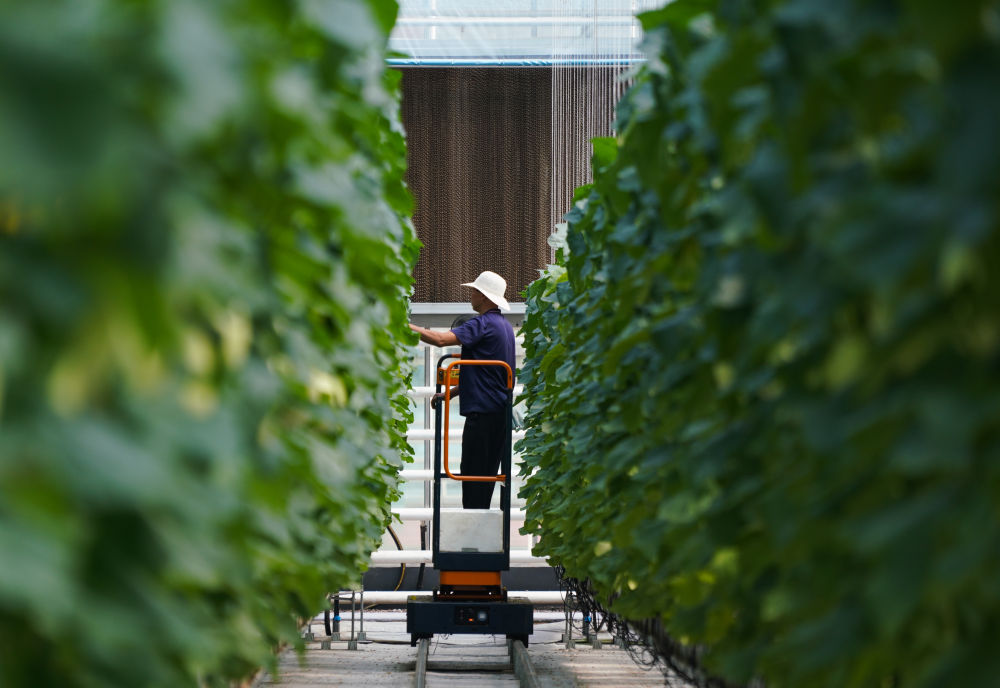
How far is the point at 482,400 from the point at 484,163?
2930 millimetres

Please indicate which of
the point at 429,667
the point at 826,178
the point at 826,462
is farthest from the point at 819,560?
the point at 429,667

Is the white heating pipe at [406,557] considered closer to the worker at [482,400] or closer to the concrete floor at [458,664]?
the concrete floor at [458,664]

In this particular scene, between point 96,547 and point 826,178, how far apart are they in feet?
2.44

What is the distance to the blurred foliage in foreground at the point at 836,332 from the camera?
886 mm

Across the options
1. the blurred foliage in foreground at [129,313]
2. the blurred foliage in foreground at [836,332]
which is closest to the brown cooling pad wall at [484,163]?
the blurred foliage in foreground at [836,332]

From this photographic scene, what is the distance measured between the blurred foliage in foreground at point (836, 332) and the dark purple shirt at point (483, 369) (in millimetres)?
4852

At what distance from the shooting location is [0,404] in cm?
73

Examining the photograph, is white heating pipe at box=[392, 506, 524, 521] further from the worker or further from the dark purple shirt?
the dark purple shirt

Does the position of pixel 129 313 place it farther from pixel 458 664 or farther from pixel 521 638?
pixel 521 638

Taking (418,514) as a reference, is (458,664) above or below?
below

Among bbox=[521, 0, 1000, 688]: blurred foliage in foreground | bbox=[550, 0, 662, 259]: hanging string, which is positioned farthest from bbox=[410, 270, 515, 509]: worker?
bbox=[521, 0, 1000, 688]: blurred foliage in foreground

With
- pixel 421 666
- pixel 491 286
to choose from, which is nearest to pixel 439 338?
pixel 491 286

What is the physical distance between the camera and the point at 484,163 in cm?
892

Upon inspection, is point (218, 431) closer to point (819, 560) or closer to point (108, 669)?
point (108, 669)
